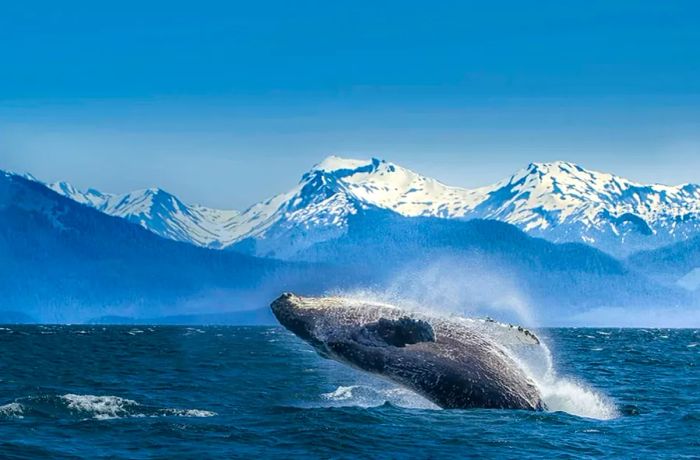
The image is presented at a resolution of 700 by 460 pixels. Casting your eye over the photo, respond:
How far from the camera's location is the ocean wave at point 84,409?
66.3 feet

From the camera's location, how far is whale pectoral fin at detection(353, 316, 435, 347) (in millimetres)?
15812

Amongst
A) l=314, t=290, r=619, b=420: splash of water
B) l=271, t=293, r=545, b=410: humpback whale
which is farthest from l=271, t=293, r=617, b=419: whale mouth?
l=314, t=290, r=619, b=420: splash of water

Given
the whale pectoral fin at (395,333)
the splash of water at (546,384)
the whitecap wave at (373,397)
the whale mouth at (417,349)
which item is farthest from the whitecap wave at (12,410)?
the whale pectoral fin at (395,333)

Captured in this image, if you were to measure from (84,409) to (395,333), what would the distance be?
8.60 m

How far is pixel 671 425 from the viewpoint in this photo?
779 inches

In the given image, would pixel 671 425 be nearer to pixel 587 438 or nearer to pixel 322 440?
pixel 587 438

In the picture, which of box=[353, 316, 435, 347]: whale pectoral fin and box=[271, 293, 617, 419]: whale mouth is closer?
box=[353, 316, 435, 347]: whale pectoral fin

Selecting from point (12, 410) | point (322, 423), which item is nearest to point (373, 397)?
point (322, 423)

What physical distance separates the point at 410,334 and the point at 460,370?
1.05 m

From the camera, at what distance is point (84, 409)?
2095 cm

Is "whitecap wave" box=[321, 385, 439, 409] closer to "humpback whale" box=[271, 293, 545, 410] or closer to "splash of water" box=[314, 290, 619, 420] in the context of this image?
"splash of water" box=[314, 290, 619, 420]

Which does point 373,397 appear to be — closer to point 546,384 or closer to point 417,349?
point 546,384

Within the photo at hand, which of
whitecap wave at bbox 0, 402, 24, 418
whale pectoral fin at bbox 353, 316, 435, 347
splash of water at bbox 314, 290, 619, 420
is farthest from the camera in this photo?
whitecap wave at bbox 0, 402, 24, 418

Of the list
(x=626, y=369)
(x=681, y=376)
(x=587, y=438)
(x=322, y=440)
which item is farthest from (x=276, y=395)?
(x=626, y=369)
